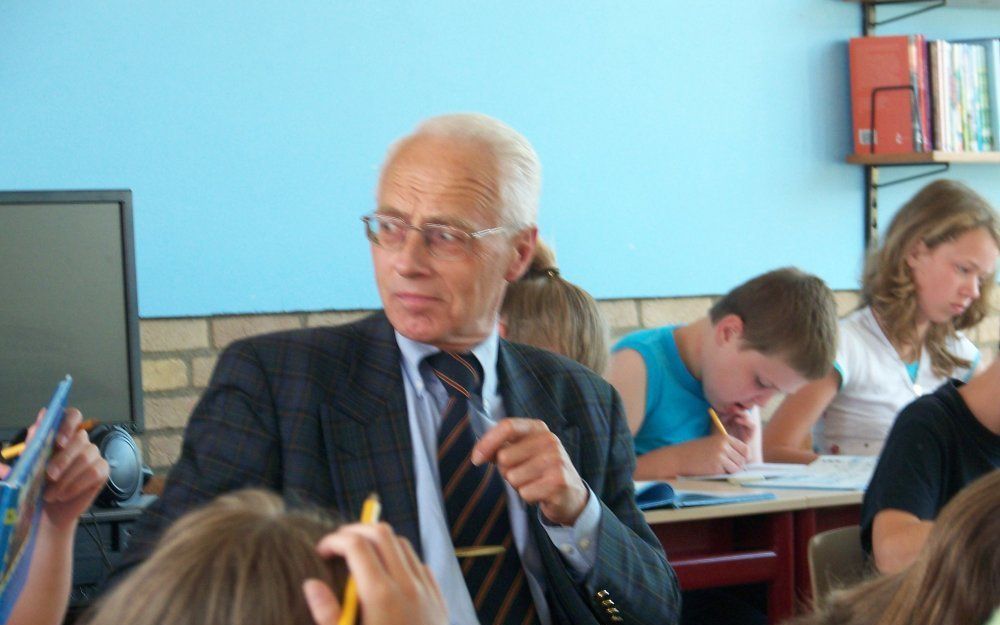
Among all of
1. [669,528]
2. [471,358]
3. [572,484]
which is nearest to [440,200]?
[471,358]

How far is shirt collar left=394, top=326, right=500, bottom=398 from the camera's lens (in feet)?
5.27

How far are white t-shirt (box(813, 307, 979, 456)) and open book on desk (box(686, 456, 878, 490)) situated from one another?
0.97ft

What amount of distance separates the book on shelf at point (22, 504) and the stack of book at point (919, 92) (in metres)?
3.36

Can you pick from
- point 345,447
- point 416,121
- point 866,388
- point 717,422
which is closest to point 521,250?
point 345,447

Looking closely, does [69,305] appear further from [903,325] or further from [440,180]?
[903,325]

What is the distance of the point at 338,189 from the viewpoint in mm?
3322

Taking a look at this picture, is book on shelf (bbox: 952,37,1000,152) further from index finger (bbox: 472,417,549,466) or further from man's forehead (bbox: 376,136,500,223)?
index finger (bbox: 472,417,549,466)

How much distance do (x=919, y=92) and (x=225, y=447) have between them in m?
3.25

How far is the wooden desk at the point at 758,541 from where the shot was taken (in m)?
2.59

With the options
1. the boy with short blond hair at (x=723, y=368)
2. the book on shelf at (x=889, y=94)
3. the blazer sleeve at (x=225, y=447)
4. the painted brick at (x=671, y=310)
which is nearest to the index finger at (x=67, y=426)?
the blazer sleeve at (x=225, y=447)

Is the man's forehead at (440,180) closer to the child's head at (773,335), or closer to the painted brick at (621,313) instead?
the child's head at (773,335)

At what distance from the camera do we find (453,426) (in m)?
1.57

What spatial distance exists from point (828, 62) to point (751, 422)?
4.98 ft

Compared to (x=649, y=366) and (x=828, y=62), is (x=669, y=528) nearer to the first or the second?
(x=649, y=366)
